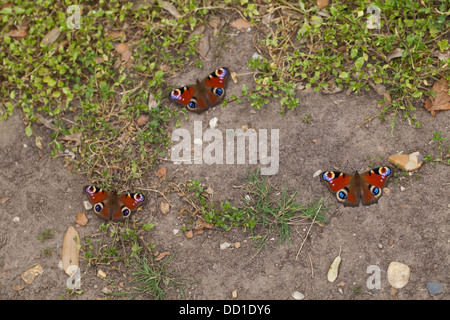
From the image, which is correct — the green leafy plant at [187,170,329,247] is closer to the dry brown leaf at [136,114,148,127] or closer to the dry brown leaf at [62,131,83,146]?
the dry brown leaf at [136,114,148,127]

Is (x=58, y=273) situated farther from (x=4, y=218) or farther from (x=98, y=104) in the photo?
(x=98, y=104)

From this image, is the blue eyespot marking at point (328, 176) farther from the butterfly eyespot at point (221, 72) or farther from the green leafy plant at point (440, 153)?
the butterfly eyespot at point (221, 72)

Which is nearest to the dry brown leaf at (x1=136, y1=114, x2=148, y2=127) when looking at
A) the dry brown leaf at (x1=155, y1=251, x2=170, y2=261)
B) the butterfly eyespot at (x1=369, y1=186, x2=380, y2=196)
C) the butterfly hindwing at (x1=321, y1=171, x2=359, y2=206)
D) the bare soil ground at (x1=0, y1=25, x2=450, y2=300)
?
the bare soil ground at (x1=0, y1=25, x2=450, y2=300)

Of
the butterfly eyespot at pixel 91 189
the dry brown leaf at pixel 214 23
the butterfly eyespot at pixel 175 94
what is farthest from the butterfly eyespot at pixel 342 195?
the butterfly eyespot at pixel 91 189

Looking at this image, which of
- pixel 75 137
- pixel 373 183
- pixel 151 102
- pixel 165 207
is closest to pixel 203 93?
pixel 151 102

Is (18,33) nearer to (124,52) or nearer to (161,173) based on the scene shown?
(124,52)

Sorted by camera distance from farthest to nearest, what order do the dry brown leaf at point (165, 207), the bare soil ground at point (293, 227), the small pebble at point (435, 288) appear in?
1. the dry brown leaf at point (165, 207)
2. the bare soil ground at point (293, 227)
3. the small pebble at point (435, 288)
